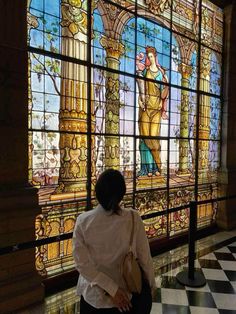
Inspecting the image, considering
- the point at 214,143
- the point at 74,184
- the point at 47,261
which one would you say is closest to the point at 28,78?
the point at 74,184

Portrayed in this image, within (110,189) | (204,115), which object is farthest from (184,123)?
(110,189)

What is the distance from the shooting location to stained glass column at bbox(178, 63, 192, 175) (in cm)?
466

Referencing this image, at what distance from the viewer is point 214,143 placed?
5.34 meters

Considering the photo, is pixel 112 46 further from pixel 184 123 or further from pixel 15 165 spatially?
pixel 15 165

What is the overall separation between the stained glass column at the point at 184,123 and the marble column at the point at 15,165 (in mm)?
2565

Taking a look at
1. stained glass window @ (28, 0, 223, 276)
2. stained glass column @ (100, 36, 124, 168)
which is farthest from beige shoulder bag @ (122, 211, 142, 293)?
stained glass column @ (100, 36, 124, 168)

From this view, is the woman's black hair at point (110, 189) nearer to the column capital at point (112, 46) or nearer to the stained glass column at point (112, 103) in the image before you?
the stained glass column at point (112, 103)

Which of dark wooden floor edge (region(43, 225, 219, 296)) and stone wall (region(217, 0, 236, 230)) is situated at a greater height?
stone wall (region(217, 0, 236, 230))

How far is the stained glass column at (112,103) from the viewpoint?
11.8ft

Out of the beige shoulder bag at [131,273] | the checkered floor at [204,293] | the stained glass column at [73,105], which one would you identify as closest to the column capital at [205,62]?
the stained glass column at [73,105]

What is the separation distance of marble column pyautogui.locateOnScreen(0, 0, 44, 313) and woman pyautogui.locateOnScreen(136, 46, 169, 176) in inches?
67.0

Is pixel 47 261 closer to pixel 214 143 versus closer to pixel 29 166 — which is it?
pixel 29 166

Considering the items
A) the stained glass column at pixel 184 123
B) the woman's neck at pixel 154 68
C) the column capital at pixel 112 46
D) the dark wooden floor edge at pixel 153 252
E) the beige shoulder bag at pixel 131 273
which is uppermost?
the column capital at pixel 112 46

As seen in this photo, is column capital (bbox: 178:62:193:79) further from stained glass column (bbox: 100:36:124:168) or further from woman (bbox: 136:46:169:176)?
stained glass column (bbox: 100:36:124:168)
